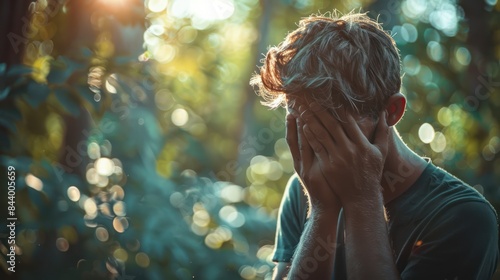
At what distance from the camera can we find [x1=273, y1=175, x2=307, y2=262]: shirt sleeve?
2191 mm

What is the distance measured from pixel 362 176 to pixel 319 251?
285 millimetres

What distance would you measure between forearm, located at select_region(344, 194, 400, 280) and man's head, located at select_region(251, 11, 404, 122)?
0.33 metres

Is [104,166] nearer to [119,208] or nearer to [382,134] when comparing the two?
[119,208]

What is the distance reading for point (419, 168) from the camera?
197 centimetres

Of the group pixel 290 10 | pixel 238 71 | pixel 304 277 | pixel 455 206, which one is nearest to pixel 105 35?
pixel 304 277

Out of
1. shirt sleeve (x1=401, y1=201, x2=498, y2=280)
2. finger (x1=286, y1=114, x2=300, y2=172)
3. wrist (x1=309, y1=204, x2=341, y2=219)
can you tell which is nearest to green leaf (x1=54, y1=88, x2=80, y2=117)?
finger (x1=286, y1=114, x2=300, y2=172)

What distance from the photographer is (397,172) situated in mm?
1960

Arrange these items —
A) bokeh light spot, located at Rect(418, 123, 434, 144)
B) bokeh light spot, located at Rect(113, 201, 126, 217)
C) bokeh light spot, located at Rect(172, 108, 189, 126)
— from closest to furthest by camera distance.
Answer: bokeh light spot, located at Rect(113, 201, 126, 217), bokeh light spot, located at Rect(172, 108, 189, 126), bokeh light spot, located at Rect(418, 123, 434, 144)

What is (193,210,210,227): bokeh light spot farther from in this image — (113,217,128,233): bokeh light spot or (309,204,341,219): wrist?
(309,204,341,219): wrist

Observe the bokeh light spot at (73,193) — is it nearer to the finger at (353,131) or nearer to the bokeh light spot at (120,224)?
the bokeh light spot at (120,224)

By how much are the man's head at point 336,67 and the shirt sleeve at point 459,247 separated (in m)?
0.44

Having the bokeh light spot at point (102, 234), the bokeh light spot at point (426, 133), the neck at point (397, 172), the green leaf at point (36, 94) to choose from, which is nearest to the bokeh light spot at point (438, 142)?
the bokeh light spot at point (426, 133)

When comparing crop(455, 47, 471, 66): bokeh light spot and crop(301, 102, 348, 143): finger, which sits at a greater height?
crop(301, 102, 348, 143): finger

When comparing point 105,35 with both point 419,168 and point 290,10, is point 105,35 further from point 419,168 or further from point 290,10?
point 290,10
